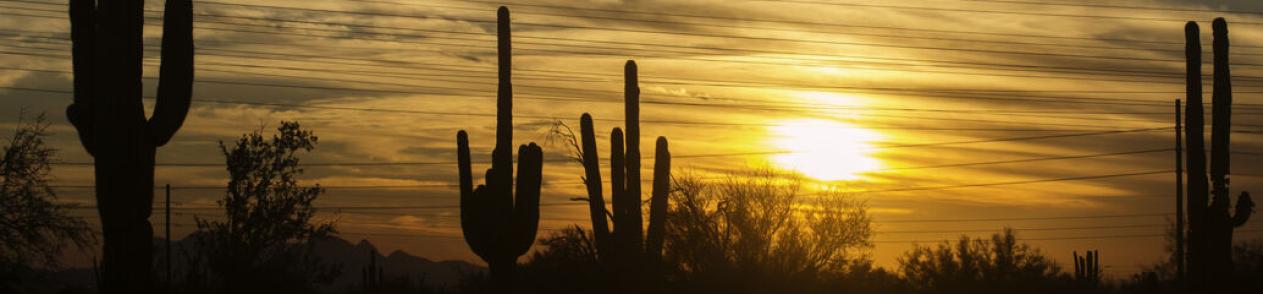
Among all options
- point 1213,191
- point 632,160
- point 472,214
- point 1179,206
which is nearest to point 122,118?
point 472,214

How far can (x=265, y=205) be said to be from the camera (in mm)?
48969

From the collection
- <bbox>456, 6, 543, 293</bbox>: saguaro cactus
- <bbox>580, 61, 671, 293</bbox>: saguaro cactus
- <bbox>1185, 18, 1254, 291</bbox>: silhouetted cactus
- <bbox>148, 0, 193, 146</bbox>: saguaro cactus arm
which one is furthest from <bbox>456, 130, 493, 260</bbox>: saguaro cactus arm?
<bbox>1185, 18, 1254, 291</bbox>: silhouetted cactus

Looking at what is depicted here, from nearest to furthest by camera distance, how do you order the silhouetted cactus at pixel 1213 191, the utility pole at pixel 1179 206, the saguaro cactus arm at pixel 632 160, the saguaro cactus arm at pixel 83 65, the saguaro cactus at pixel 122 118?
the saguaro cactus at pixel 122 118
the saguaro cactus arm at pixel 83 65
the silhouetted cactus at pixel 1213 191
the saguaro cactus arm at pixel 632 160
the utility pole at pixel 1179 206

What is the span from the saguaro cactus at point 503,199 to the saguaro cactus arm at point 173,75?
983cm

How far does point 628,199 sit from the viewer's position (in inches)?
1321

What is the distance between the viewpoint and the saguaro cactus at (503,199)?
102 ft

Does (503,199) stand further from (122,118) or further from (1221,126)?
(1221,126)

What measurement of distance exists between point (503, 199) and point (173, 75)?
10.7 metres

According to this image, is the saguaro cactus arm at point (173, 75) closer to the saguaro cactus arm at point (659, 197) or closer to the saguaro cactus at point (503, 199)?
the saguaro cactus at point (503, 199)

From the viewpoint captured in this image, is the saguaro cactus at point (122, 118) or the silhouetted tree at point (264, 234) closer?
the saguaro cactus at point (122, 118)

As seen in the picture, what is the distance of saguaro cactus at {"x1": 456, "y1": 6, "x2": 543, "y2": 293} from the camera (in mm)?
30953

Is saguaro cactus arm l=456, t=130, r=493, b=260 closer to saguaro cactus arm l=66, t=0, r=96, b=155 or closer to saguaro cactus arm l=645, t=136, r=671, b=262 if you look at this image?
saguaro cactus arm l=645, t=136, r=671, b=262

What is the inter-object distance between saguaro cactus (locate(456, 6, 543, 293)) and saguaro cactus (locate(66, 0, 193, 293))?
998 centimetres

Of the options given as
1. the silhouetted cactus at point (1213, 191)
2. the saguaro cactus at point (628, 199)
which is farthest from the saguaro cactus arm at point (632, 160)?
the silhouetted cactus at point (1213, 191)
